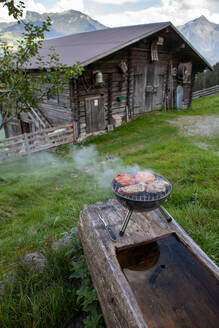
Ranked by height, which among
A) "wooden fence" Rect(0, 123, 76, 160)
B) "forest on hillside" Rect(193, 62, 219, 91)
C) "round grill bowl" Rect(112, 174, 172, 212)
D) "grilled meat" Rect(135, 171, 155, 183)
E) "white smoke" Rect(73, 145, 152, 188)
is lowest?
"white smoke" Rect(73, 145, 152, 188)

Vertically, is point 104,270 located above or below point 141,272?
above

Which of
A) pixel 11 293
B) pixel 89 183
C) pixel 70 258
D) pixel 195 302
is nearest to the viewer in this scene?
pixel 195 302

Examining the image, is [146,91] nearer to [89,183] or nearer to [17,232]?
[89,183]

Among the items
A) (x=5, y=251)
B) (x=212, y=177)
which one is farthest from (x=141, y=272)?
(x=212, y=177)

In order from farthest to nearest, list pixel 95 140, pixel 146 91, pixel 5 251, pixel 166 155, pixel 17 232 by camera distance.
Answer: pixel 146 91, pixel 95 140, pixel 166 155, pixel 17 232, pixel 5 251

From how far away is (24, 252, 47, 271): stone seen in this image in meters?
3.09

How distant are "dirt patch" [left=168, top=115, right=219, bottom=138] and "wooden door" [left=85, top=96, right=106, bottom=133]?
4.16 metres

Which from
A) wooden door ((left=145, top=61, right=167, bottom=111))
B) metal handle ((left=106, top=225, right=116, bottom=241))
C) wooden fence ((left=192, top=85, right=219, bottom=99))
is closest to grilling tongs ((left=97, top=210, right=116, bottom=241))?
metal handle ((left=106, top=225, right=116, bottom=241))

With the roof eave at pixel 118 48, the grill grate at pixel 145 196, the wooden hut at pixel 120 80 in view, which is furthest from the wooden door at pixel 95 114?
the grill grate at pixel 145 196

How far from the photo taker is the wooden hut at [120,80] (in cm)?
1038

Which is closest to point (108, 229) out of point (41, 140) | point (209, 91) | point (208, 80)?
point (41, 140)

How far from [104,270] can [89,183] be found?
155 inches

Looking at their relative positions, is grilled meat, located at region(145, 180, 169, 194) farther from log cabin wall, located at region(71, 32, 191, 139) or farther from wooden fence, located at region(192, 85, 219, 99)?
wooden fence, located at region(192, 85, 219, 99)

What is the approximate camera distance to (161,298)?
2375mm
